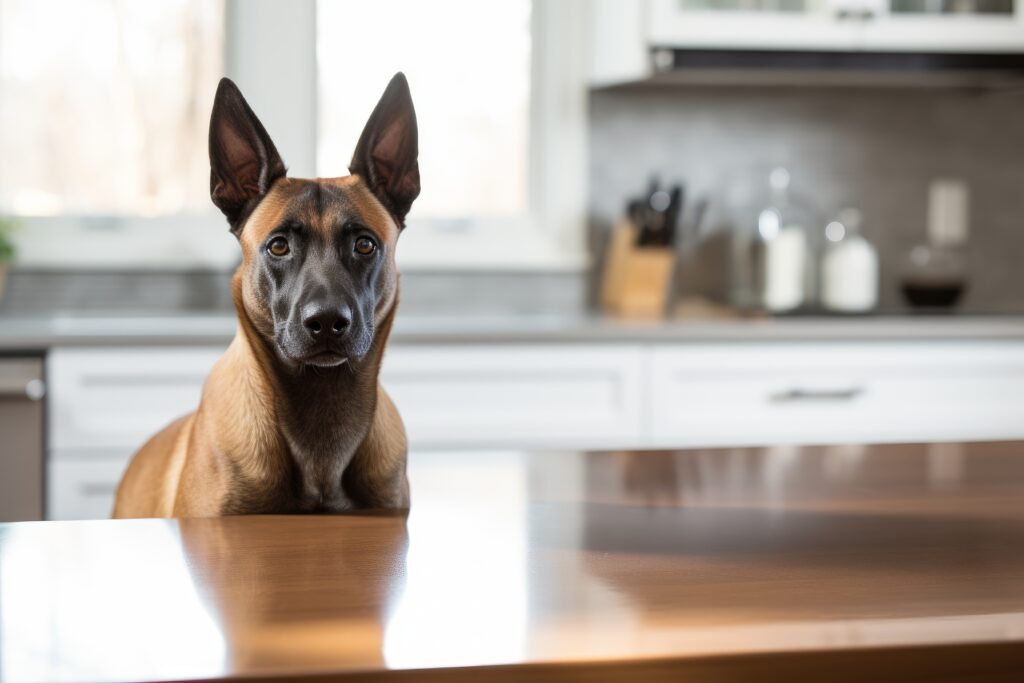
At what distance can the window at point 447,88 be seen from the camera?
3.08 m

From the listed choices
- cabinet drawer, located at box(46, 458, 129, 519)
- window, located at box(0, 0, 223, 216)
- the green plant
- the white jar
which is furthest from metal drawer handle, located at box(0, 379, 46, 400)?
the white jar

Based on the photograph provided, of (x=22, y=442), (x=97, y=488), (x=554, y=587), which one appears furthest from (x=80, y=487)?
(x=554, y=587)

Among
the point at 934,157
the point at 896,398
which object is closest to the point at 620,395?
the point at 896,398

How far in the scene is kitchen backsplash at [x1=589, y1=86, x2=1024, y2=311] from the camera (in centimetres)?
321

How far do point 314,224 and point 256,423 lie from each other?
175 mm

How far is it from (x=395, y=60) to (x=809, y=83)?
1.10 meters

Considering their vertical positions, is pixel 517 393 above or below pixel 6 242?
below

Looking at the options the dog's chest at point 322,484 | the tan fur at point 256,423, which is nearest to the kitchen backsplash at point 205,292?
the tan fur at point 256,423

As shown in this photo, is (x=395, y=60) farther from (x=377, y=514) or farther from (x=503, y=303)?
(x=377, y=514)

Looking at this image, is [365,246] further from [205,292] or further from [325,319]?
[205,292]

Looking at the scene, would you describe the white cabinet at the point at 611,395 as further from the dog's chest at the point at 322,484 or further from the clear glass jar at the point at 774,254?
the dog's chest at the point at 322,484

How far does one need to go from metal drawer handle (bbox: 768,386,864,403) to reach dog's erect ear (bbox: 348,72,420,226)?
175 cm

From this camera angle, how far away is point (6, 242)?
2848 millimetres

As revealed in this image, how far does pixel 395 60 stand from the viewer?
3.13 m
